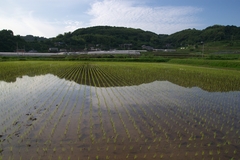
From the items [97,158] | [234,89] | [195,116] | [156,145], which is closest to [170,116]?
[195,116]

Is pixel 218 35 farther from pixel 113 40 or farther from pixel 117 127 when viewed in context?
pixel 117 127

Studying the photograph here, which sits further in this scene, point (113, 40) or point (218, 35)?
point (113, 40)

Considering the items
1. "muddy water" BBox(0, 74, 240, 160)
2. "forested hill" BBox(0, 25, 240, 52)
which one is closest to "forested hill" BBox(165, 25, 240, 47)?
"forested hill" BBox(0, 25, 240, 52)

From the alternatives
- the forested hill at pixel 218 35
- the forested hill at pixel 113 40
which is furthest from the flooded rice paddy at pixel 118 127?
the forested hill at pixel 218 35

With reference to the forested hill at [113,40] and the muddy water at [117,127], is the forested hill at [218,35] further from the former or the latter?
the muddy water at [117,127]

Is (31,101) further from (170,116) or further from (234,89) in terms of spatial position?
(234,89)

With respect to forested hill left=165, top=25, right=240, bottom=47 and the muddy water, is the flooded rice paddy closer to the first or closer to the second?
the muddy water

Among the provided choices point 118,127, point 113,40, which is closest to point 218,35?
point 113,40
